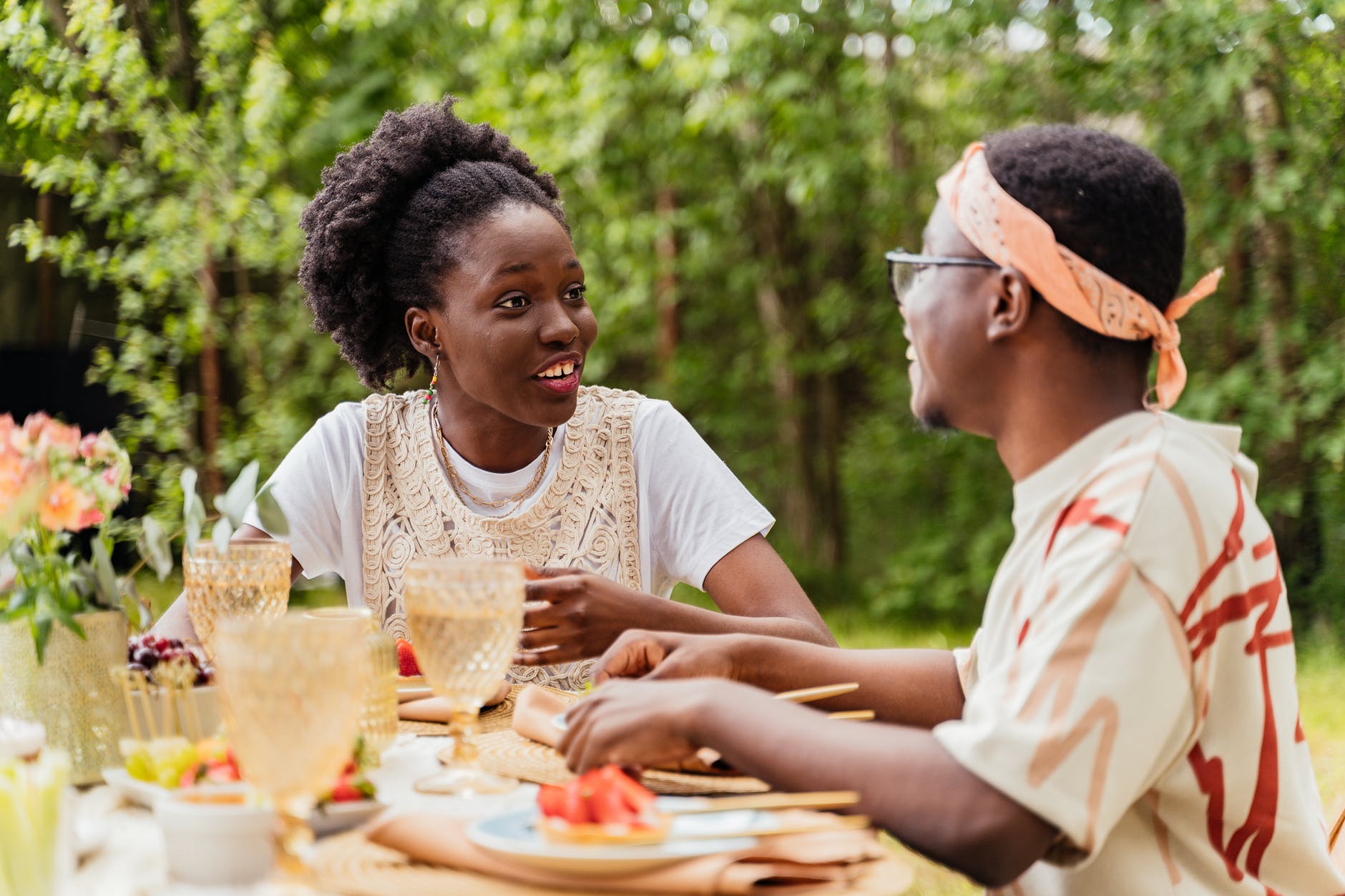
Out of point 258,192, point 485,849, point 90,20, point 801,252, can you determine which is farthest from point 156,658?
point 801,252

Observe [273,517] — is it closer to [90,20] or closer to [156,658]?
[156,658]

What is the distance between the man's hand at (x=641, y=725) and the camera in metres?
1.37

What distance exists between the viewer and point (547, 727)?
1.68 meters

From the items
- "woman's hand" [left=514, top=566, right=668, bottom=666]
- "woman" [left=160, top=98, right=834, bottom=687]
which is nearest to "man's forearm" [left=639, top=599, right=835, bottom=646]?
"woman's hand" [left=514, top=566, right=668, bottom=666]

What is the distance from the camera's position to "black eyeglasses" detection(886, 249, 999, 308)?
1.53m

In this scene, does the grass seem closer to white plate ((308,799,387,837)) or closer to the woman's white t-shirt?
the woman's white t-shirt

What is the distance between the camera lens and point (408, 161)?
2883 mm

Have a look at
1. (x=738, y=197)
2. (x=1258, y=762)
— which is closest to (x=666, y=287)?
(x=738, y=197)

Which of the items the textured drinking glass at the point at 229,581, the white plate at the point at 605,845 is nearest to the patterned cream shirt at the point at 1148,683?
the white plate at the point at 605,845

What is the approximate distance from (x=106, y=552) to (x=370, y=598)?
113 cm

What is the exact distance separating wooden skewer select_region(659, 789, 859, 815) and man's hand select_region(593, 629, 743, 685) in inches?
11.7

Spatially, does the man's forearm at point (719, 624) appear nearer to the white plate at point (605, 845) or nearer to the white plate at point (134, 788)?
the white plate at point (605, 845)

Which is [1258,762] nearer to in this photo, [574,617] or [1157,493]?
[1157,493]

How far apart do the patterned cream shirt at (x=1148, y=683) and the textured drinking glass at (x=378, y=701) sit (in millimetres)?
701
